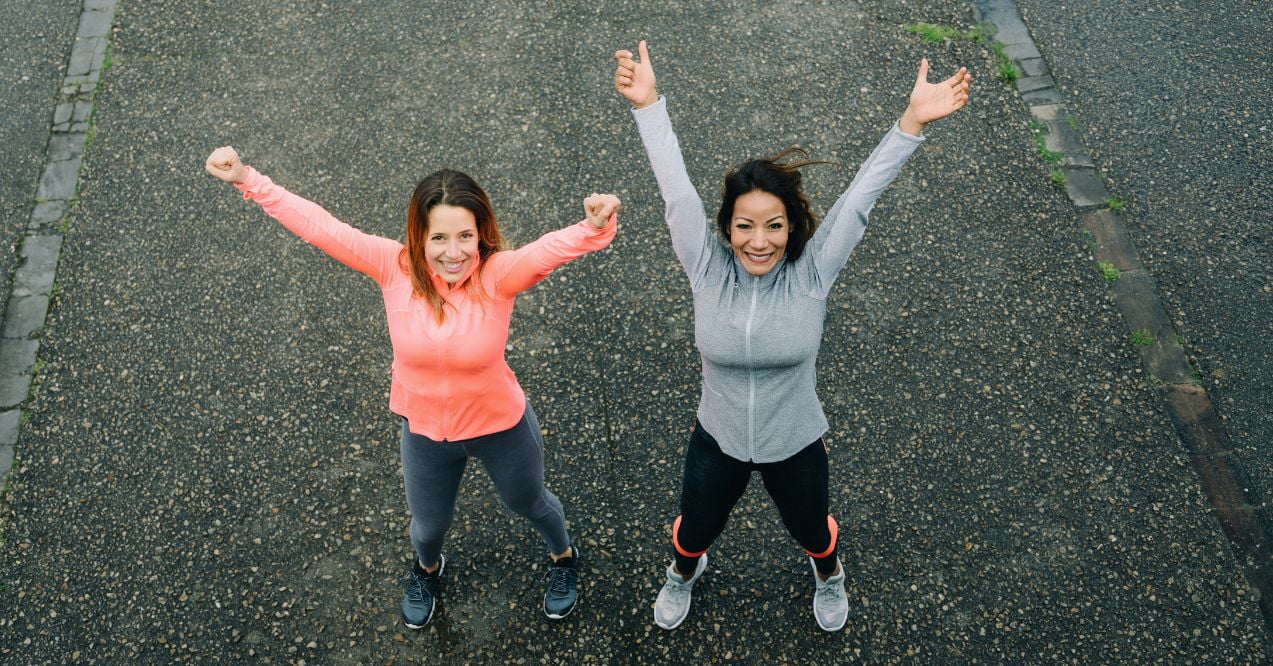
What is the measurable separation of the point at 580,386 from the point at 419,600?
55.7 inches

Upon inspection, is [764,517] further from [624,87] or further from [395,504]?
[624,87]

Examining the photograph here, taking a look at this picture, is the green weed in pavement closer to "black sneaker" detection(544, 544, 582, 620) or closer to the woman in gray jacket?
the woman in gray jacket

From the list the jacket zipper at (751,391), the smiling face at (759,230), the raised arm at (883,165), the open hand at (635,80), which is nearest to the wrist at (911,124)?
A: the raised arm at (883,165)

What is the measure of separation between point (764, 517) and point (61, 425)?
12.3ft

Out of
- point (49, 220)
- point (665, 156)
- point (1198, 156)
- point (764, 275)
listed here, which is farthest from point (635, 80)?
point (49, 220)

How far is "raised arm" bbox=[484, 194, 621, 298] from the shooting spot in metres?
3.39

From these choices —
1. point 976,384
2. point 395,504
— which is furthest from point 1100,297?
point 395,504

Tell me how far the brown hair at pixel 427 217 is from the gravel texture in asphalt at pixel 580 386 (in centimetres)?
168

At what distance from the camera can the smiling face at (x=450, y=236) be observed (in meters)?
3.54

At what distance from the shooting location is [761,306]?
3529mm

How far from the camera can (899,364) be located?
5.34 meters

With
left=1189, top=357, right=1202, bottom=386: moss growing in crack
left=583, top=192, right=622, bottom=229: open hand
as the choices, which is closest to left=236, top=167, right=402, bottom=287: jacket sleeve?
left=583, top=192, right=622, bottom=229: open hand

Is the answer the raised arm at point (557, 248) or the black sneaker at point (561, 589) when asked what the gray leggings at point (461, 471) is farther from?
the raised arm at point (557, 248)

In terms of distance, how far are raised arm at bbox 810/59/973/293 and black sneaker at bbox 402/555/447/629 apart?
2316mm
